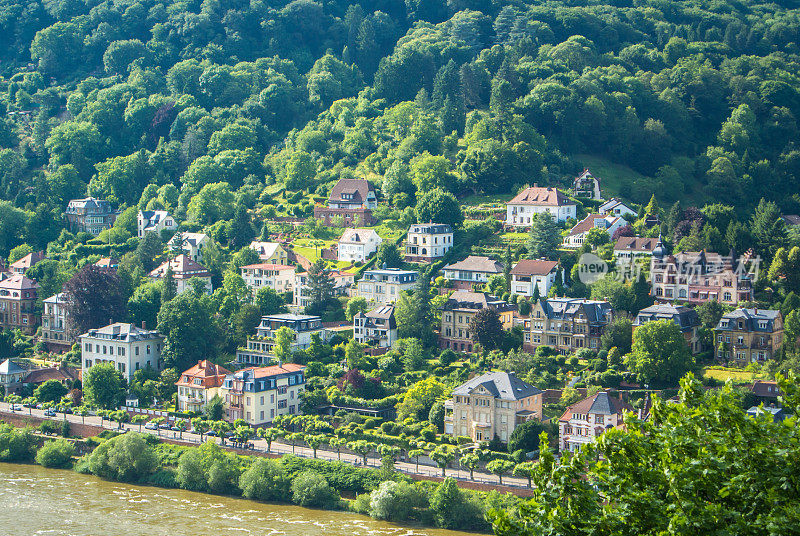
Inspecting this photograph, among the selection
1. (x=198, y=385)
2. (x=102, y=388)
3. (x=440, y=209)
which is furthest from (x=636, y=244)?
(x=102, y=388)

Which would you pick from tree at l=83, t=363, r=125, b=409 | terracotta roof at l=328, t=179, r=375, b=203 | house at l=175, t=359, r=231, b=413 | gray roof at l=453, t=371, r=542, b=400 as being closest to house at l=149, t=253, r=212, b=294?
terracotta roof at l=328, t=179, r=375, b=203

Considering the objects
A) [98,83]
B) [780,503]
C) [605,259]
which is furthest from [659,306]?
[98,83]

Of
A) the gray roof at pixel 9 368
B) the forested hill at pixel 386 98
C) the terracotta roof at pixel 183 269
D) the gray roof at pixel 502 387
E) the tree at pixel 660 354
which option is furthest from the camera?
the forested hill at pixel 386 98

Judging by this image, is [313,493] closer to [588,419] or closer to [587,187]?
[588,419]

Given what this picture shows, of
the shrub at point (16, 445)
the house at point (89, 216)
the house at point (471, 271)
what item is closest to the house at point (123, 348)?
the shrub at point (16, 445)

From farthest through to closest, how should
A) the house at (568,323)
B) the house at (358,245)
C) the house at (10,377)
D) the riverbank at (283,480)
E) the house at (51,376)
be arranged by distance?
1. the house at (358,245)
2. the house at (51,376)
3. the house at (10,377)
4. the house at (568,323)
5. the riverbank at (283,480)

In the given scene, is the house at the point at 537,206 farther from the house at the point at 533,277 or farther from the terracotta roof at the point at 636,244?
the house at the point at 533,277
